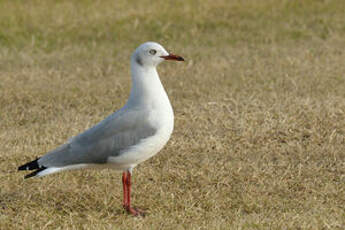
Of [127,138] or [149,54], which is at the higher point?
[149,54]

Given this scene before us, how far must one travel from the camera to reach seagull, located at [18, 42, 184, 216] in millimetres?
4586

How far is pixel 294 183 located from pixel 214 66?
4.22m

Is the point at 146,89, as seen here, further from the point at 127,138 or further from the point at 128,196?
the point at 128,196


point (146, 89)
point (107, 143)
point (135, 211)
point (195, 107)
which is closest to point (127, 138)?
point (107, 143)

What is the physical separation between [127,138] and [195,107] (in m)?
2.74

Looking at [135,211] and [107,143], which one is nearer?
[107,143]

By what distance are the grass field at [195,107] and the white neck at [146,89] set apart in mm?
769

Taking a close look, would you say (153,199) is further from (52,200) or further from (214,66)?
(214,66)

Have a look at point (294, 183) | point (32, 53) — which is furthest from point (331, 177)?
point (32, 53)

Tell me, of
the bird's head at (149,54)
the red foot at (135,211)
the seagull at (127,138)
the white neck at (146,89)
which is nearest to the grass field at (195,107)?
the red foot at (135,211)

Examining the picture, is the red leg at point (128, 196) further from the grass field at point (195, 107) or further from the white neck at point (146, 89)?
the white neck at point (146, 89)

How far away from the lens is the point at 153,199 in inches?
198

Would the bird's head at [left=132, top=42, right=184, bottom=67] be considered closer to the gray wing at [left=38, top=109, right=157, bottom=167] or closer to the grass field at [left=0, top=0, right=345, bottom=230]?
the gray wing at [left=38, top=109, right=157, bottom=167]

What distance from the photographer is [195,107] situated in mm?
7297
